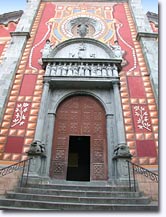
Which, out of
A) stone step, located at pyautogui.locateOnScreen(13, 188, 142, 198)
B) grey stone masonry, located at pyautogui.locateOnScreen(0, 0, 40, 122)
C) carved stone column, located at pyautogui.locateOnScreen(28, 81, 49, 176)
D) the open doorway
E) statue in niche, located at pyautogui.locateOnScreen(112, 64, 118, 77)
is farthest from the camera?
the open doorway

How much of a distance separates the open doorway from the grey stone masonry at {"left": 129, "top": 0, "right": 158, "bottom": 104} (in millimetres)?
5484

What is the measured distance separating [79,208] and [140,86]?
22.7 feet

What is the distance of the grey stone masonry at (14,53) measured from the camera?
9.71m

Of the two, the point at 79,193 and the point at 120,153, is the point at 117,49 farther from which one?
the point at 79,193

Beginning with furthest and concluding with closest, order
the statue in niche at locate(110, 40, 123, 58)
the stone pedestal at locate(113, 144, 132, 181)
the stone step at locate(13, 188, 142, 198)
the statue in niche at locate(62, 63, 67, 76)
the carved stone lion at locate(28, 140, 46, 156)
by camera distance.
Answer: the statue in niche at locate(110, 40, 123, 58) < the statue in niche at locate(62, 63, 67, 76) < the carved stone lion at locate(28, 140, 46, 156) < the stone pedestal at locate(113, 144, 132, 181) < the stone step at locate(13, 188, 142, 198)

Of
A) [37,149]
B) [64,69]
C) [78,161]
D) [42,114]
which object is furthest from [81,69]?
[78,161]

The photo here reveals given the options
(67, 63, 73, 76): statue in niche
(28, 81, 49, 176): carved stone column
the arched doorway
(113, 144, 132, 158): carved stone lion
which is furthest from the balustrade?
(113, 144, 132, 158): carved stone lion

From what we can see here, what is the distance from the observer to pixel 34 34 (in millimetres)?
12648

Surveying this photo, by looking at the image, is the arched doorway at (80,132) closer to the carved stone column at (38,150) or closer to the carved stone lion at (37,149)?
the carved stone column at (38,150)

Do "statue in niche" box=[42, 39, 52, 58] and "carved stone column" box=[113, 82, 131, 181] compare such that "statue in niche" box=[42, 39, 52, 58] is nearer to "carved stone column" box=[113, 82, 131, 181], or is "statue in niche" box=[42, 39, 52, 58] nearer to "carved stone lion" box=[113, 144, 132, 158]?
"carved stone column" box=[113, 82, 131, 181]

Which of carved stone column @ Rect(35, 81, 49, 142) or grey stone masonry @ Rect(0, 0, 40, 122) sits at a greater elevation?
grey stone masonry @ Rect(0, 0, 40, 122)

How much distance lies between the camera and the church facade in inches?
326

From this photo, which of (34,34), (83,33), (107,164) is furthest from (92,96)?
(34,34)

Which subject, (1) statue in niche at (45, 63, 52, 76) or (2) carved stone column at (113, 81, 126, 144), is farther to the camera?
(1) statue in niche at (45, 63, 52, 76)
